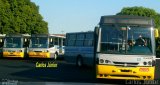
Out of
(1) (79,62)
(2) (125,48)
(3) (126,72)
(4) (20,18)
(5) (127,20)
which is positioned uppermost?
(4) (20,18)

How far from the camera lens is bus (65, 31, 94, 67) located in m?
27.3

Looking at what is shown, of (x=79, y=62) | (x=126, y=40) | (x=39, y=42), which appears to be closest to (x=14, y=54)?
(x=39, y=42)

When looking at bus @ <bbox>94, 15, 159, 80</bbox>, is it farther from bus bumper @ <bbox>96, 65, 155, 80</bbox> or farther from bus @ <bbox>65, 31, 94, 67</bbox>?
bus @ <bbox>65, 31, 94, 67</bbox>

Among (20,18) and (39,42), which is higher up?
(20,18)

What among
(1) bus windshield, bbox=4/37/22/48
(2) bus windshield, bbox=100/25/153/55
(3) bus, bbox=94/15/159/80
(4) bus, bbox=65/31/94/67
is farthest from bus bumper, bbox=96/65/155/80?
(1) bus windshield, bbox=4/37/22/48

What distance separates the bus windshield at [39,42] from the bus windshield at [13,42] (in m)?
1.67

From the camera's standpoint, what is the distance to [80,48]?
28922mm

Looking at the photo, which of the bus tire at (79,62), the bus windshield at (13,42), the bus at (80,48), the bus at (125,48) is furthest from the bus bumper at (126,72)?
the bus windshield at (13,42)

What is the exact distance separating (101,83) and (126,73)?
126cm

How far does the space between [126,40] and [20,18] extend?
4737cm

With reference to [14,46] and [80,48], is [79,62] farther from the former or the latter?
[14,46]

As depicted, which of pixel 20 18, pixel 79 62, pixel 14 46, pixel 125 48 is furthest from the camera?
pixel 20 18

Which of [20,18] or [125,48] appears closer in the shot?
[125,48]

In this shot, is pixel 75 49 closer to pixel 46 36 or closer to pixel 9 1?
pixel 46 36
